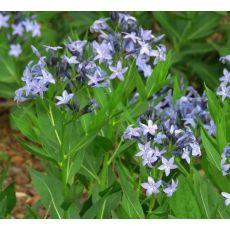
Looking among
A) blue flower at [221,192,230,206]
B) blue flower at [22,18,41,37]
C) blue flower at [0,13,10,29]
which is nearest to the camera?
blue flower at [221,192,230,206]

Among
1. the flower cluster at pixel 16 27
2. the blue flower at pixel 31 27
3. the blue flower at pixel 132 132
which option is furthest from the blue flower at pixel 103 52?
the blue flower at pixel 31 27

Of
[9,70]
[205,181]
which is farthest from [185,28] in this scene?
[205,181]

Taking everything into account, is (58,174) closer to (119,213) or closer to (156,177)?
(119,213)

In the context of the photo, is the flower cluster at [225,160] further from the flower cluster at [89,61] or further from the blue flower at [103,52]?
the blue flower at [103,52]

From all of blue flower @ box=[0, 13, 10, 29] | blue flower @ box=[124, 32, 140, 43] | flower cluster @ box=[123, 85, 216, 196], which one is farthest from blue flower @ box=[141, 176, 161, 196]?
blue flower @ box=[0, 13, 10, 29]

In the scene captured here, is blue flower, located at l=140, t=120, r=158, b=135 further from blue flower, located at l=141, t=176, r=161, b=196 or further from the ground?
the ground
